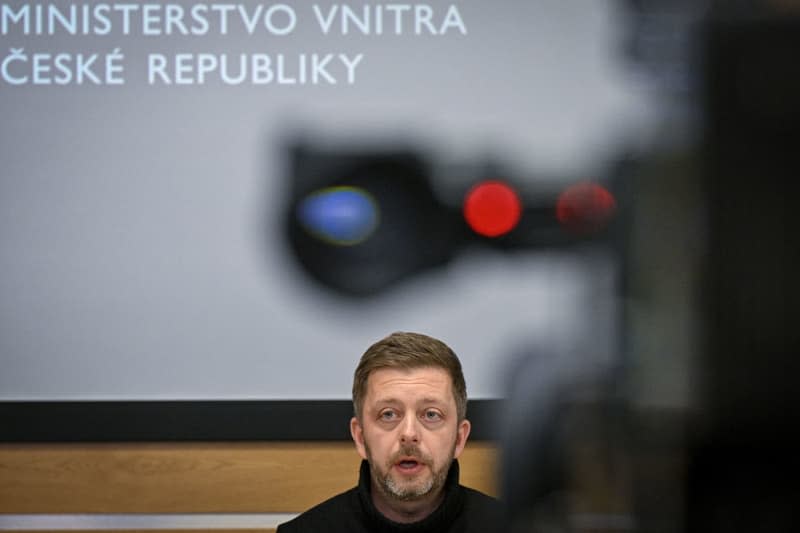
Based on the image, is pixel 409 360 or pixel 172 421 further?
pixel 172 421

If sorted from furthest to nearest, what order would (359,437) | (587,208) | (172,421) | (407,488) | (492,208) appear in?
(172,421)
(359,437)
(407,488)
(492,208)
(587,208)

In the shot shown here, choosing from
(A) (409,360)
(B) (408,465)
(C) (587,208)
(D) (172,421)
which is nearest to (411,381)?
(A) (409,360)

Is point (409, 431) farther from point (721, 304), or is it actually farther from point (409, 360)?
point (721, 304)

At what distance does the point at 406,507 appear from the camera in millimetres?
2016

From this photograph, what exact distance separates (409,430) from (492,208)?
Result: 1110mm

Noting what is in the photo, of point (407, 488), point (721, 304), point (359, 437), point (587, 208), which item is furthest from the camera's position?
point (359, 437)

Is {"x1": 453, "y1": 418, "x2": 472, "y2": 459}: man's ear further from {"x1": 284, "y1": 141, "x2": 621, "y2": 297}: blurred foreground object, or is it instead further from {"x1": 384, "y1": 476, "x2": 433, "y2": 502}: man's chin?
{"x1": 284, "y1": 141, "x2": 621, "y2": 297}: blurred foreground object

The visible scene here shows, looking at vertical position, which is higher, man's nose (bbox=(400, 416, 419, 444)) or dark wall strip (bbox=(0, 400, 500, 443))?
man's nose (bbox=(400, 416, 419, 444))

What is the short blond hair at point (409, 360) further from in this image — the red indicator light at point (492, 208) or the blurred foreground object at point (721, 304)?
the blurred foreground object at point (721, 304)

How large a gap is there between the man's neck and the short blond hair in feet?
0.49

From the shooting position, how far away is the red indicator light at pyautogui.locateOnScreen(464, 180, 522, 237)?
2.90ft

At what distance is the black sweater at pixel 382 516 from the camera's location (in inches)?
79.2

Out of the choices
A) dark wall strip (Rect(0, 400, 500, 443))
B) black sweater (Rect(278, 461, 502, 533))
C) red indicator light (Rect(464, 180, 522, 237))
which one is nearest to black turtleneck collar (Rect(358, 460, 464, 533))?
black sweater (Rect(278, 461, 502, 533))

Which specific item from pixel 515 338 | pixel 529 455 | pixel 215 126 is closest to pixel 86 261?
pixel 215 126
